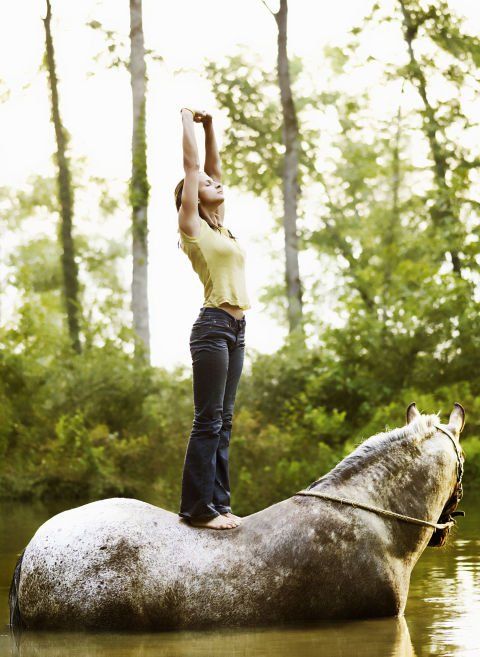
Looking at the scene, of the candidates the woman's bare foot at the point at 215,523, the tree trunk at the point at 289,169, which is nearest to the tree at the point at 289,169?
the tree trunk at the point at 289,169

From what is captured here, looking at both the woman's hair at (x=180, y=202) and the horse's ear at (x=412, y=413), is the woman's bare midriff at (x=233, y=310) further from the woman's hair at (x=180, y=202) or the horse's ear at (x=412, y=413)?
the horse's ear at (x=412, y=413)

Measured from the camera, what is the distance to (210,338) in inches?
235

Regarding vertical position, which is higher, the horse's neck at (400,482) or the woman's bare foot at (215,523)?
the horse's neck at (400,482)

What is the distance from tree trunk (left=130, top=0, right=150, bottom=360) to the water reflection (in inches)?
645

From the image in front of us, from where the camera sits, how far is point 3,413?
682 inches

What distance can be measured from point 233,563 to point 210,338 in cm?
125

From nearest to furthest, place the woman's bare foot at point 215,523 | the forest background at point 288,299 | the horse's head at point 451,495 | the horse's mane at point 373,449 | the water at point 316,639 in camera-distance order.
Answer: the water at point 316,639
the woman's bare foot at point 215,523
the horse's mane at point 373,449
the horse's head at point 451,495
the forest background at point 288,299

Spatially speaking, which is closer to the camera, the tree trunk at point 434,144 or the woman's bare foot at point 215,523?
the woman's bare foot at point 215,523

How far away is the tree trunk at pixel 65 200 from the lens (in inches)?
1017

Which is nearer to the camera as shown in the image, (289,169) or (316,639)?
(316,639)

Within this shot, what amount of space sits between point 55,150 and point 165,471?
13.0m

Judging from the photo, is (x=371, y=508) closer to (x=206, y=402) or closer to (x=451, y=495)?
(x=451, y=495)

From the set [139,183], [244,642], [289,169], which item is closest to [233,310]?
[244,642]

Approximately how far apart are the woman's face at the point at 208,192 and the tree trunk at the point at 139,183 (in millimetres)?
15679
